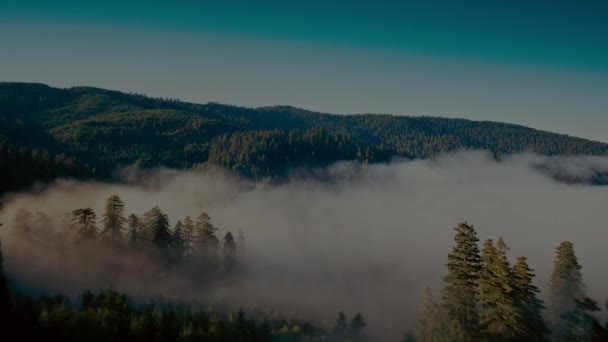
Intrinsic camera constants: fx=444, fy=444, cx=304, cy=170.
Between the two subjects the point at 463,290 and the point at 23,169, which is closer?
the point at 463,290

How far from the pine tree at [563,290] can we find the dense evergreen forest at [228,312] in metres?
0.08

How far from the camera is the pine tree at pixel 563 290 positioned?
131 feet

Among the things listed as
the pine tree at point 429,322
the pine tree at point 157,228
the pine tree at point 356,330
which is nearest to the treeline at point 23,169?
the pine tree at point 157,228

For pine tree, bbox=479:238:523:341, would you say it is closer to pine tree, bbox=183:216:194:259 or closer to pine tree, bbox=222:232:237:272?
pine tree, bbox=183:216:194:259

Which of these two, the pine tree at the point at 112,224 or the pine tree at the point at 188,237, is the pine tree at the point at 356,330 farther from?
the pine tree at the point at 112,224

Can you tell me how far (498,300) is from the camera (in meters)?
29.1

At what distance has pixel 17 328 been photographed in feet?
104

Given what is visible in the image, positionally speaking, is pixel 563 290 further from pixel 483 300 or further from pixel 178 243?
pixel 178 243

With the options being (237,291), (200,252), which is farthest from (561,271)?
(237,291)

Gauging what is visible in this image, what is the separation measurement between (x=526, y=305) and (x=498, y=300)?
3694 millimetres

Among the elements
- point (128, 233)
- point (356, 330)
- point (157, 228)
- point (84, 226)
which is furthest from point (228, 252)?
point (356, 330)

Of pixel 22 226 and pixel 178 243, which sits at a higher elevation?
pixel 22 226

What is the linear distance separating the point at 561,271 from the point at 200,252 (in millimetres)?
52311

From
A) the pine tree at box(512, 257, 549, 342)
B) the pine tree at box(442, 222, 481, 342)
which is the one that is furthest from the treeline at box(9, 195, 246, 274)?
the pine tree at box(512, 257, 549, 342)
